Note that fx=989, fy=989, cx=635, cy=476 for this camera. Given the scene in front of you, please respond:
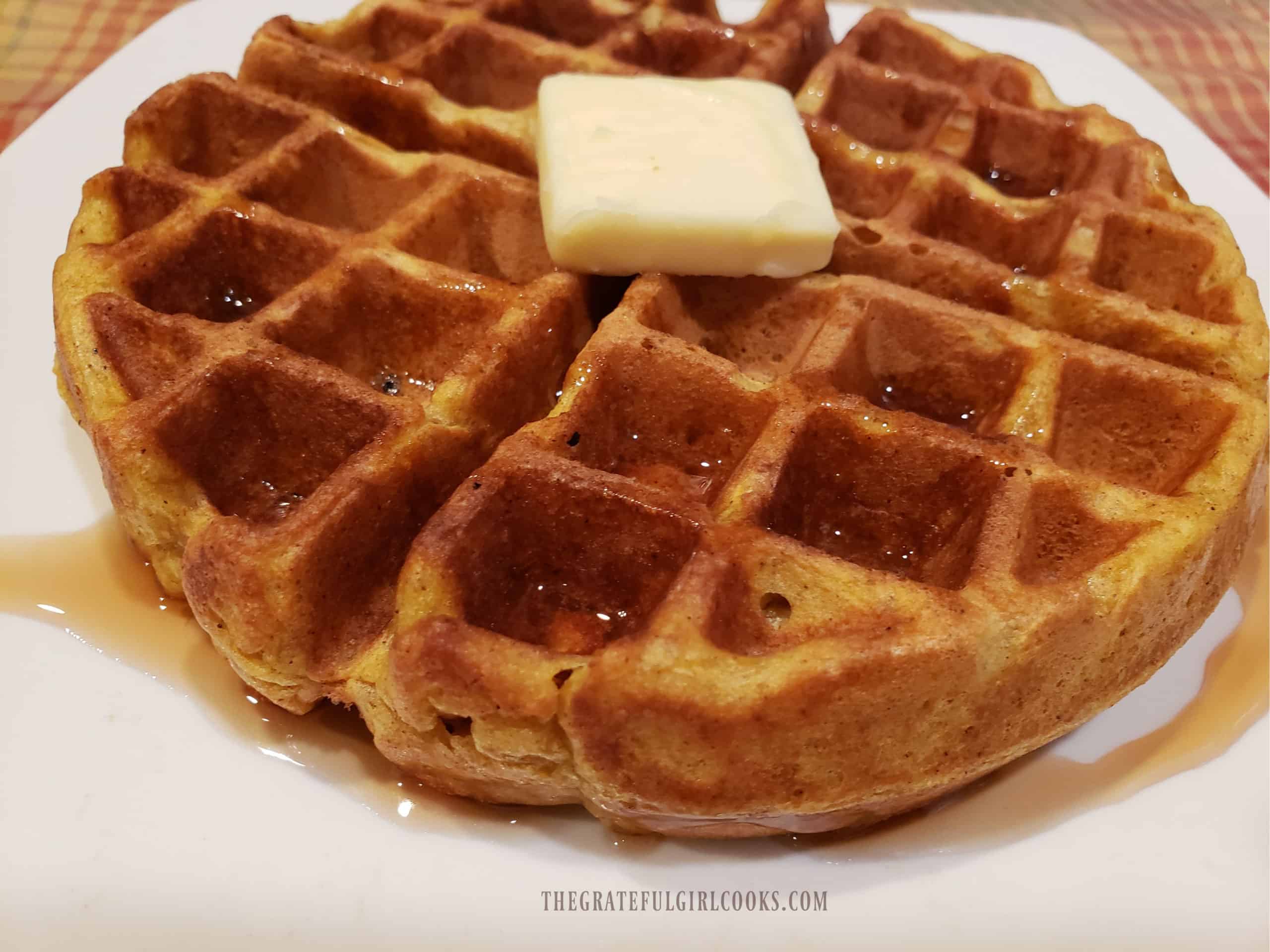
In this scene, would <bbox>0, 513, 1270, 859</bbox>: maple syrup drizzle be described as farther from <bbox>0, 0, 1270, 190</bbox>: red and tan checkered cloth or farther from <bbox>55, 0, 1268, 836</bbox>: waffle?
<bbox>0, 0, 1270, 190</bbox>: red and tan checkered cloth

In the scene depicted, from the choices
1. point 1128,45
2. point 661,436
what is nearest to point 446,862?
point 661,436

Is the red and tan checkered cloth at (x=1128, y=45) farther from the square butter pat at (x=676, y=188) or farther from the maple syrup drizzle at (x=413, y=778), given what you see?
the maple syrup drizzle at (x=413, y=778)

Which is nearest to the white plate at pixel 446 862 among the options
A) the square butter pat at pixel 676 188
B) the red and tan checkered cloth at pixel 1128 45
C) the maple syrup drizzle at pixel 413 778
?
the maple syrup drizzle at pixel 413 778

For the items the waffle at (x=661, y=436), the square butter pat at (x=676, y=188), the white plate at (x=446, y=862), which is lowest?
the white plate at (x=446, y=862)

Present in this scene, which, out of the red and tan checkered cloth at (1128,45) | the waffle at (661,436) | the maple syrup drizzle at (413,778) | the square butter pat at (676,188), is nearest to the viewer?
the waffle at (661,436)

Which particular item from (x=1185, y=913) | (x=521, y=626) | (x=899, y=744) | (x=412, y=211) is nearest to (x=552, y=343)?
(x=412, y=211)

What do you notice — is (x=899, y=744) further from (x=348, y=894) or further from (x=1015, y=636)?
A: (x=348, y=894)
